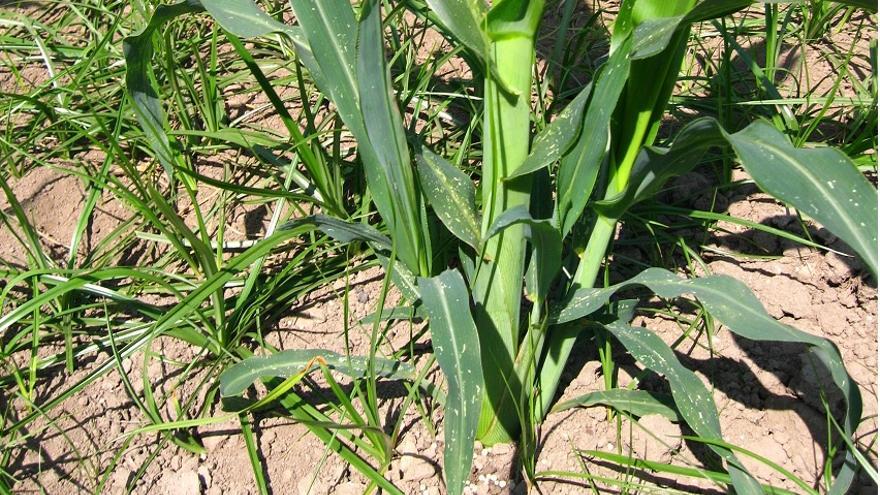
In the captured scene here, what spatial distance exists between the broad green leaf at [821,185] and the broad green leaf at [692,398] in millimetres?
333

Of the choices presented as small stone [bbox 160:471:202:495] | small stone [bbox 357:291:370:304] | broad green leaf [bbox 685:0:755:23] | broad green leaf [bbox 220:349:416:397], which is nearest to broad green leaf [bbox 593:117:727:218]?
broad green leaf [bbox 685:0:755:23]

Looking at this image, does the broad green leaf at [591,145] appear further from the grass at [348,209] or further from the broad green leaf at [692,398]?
the broad green leaf at [692,398]

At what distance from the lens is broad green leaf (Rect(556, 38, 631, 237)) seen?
0.94 meters

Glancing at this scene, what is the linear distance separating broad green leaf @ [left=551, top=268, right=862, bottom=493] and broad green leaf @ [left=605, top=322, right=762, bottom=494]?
0.07 feet

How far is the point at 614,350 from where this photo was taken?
4.25ft

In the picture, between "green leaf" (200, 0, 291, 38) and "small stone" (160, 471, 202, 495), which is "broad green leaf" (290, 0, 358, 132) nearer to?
"green leaf" (200, 0, 291, 38)

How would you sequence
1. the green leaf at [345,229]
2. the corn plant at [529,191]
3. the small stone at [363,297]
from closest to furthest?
the corn plant at [529,191], the green leaf at [345,229], the small stone at [363,297]

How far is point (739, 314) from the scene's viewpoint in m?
0.99

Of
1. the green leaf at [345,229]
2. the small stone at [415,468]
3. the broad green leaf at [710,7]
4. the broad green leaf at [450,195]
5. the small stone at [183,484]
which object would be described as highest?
the broad green leaf at [710,7]

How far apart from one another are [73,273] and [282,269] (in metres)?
0.34

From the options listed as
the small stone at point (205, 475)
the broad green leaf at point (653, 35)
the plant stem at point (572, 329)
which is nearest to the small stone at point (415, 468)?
the plant stem at point (572, 329)

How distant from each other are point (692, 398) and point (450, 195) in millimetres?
403

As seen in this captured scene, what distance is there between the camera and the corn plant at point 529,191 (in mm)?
893

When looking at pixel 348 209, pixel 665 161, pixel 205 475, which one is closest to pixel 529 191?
pixel 665 161
